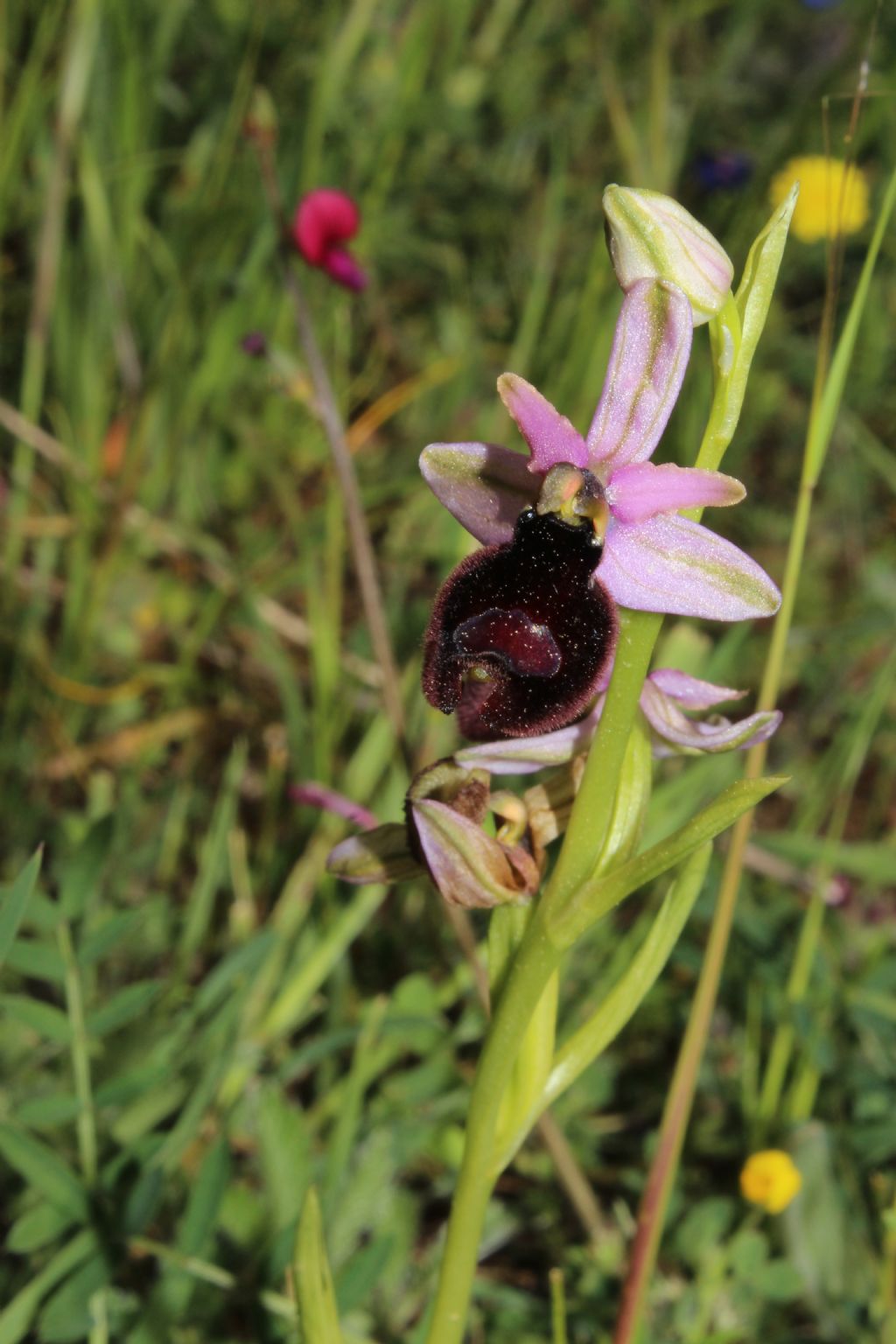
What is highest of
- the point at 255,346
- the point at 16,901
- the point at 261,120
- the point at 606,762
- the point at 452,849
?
the point at 261,120

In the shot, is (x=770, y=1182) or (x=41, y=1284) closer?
(x=41, y=1284)

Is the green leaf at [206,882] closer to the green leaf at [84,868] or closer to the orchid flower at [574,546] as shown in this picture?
the green leaf at [84,868]

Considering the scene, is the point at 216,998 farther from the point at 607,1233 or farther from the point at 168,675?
the point at 168,675

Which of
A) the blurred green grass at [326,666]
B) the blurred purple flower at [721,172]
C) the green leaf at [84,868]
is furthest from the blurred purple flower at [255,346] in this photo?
the blurred purple flower at [721,172]

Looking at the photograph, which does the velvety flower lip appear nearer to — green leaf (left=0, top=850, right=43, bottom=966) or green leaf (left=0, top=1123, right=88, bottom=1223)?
green leaf (left=0, top=850, right=43, bottom=966)

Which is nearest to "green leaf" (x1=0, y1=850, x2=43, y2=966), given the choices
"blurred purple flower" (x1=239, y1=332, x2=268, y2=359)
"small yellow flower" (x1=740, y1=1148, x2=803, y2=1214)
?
"small yellow flower" (x1=740, y1=1148, x2=803, y2=1214)

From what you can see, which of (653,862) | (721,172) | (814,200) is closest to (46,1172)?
(653,862)

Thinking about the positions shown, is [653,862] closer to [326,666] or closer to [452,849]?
[452,849]
